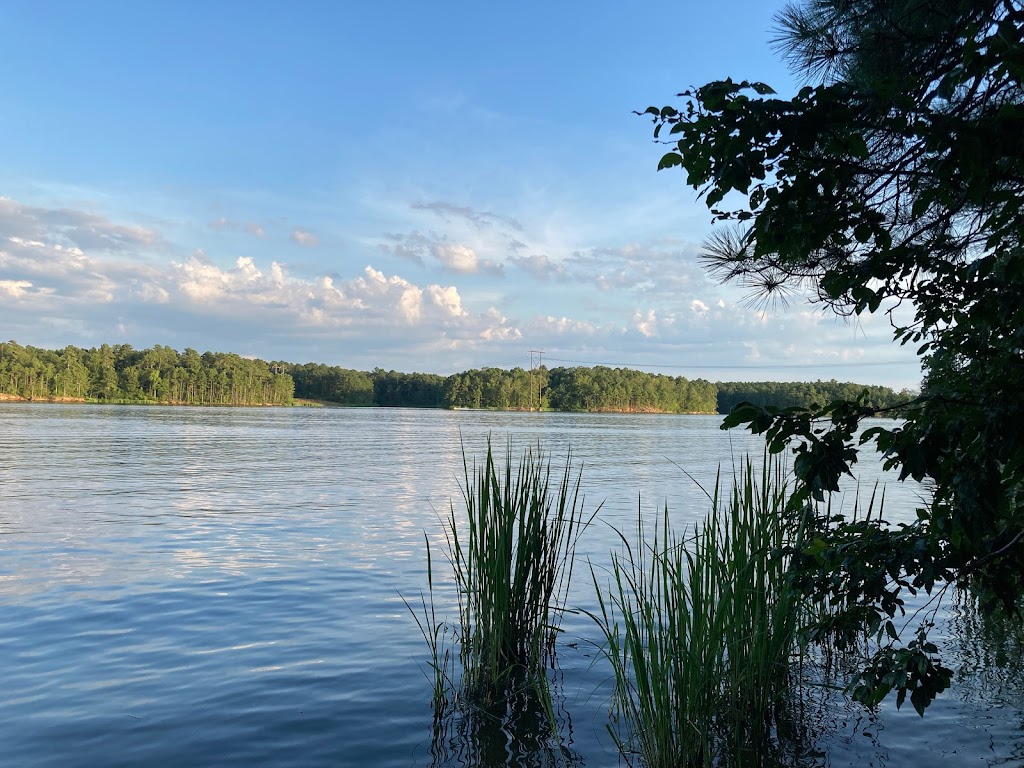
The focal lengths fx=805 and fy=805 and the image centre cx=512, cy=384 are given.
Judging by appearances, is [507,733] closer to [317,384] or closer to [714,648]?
[714,648]

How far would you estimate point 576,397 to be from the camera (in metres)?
170

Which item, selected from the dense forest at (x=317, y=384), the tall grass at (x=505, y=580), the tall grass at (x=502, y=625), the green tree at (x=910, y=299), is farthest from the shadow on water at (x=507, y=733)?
the dense forest at (x=317, y=384)

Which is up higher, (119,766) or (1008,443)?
(1008,443)

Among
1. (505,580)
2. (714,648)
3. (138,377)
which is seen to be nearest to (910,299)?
(714,648)

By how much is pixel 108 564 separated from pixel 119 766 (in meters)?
7.73

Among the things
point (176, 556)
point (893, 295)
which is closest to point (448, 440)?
point (176, 556)

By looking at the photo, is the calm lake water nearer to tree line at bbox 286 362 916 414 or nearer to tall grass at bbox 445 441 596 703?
tall grass at bbox 445 441 596 703

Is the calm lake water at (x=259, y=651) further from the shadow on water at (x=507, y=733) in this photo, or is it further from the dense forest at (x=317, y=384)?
the dense forest at (x=317, y=384)

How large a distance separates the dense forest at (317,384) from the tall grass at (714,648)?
125 m

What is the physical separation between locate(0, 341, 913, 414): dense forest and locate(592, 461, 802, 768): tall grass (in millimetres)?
124810

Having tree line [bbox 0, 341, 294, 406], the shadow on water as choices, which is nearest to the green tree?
the shadow on water

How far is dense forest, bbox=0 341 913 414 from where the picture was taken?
143 meters

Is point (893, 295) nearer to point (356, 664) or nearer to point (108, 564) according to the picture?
point (356, 664)

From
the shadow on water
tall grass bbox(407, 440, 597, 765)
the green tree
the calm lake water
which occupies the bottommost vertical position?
the calm lake water
